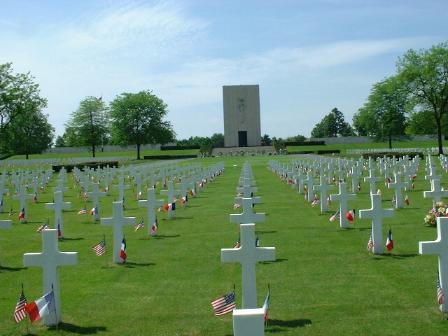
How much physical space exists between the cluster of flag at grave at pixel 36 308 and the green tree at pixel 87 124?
68185mm

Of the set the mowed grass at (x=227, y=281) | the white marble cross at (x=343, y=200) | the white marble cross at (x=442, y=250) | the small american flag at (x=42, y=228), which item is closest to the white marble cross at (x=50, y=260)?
the mowed grass at (x=227, y=281)

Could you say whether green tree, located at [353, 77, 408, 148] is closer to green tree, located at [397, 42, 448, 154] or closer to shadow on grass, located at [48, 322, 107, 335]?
green tree, located at [397, 42, 448, 154]

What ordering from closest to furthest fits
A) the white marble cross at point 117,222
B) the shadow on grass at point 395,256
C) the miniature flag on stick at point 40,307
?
the miniature flag on stick at point 40,307, the shadow on grass at point 395,256, the white marble cross at point 117,222

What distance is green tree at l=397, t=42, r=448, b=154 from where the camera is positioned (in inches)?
1959

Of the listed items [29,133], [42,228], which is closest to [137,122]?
[29,133]

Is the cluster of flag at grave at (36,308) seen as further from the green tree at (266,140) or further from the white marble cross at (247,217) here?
the green tree at (266,140)

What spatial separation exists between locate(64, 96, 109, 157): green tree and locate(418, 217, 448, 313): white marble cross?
226 feet

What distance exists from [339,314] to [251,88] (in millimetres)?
77257

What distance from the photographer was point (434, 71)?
49719 mm

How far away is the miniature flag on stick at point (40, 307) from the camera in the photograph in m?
5.82

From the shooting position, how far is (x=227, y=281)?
8078mm

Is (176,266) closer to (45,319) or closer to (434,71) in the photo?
(45,319)

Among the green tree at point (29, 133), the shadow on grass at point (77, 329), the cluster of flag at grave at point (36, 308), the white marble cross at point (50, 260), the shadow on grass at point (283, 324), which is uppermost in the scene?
the green tree at point (29, 133)

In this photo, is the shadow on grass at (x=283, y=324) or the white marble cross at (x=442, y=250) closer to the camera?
the shadow on grass at (x=283, y=324)
